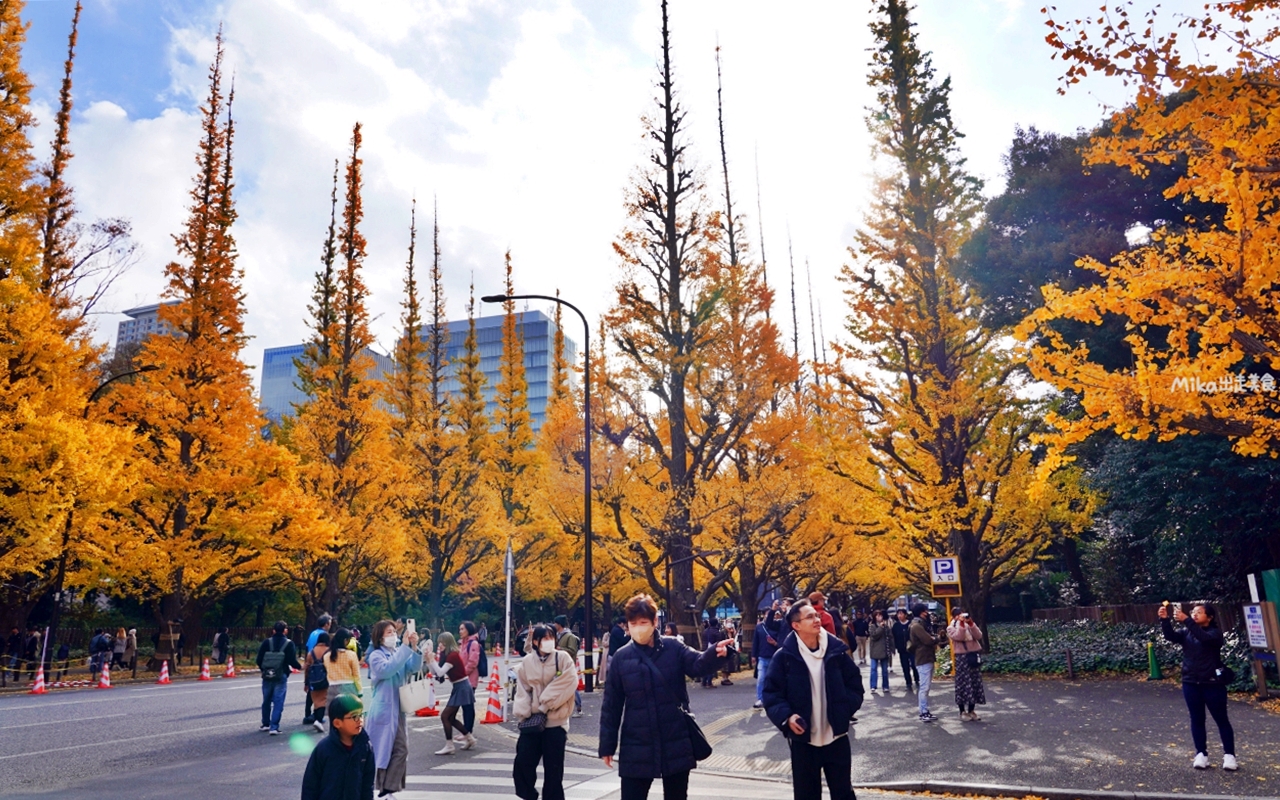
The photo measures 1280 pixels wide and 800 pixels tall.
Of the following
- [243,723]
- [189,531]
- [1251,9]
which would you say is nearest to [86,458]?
[189,531]

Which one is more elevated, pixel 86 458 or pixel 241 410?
pixel 241 410

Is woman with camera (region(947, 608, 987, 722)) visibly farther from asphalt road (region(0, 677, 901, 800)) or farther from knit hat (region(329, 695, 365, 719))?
knit hat (region(329, 695, 365, 719))

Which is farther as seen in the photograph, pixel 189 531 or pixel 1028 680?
pixel 189 531

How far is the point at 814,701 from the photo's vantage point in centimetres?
529

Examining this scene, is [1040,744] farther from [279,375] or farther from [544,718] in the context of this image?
[279,375]

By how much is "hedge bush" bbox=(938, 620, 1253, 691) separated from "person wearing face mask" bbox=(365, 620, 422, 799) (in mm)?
13495

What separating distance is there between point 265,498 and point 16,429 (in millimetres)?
7370

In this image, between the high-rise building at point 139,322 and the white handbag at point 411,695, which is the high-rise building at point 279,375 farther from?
the white handbag at point 411,695

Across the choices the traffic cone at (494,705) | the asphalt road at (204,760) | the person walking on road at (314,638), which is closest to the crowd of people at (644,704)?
the asphalt road at (204,760)

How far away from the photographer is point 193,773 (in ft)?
28.7

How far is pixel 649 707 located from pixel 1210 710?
21.9 ft

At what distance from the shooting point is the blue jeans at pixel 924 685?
39.9 ft

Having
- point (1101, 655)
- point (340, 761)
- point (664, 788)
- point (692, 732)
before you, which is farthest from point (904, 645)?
point (340, 761)

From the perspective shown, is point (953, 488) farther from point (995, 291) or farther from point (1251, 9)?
point (1251, 9)
